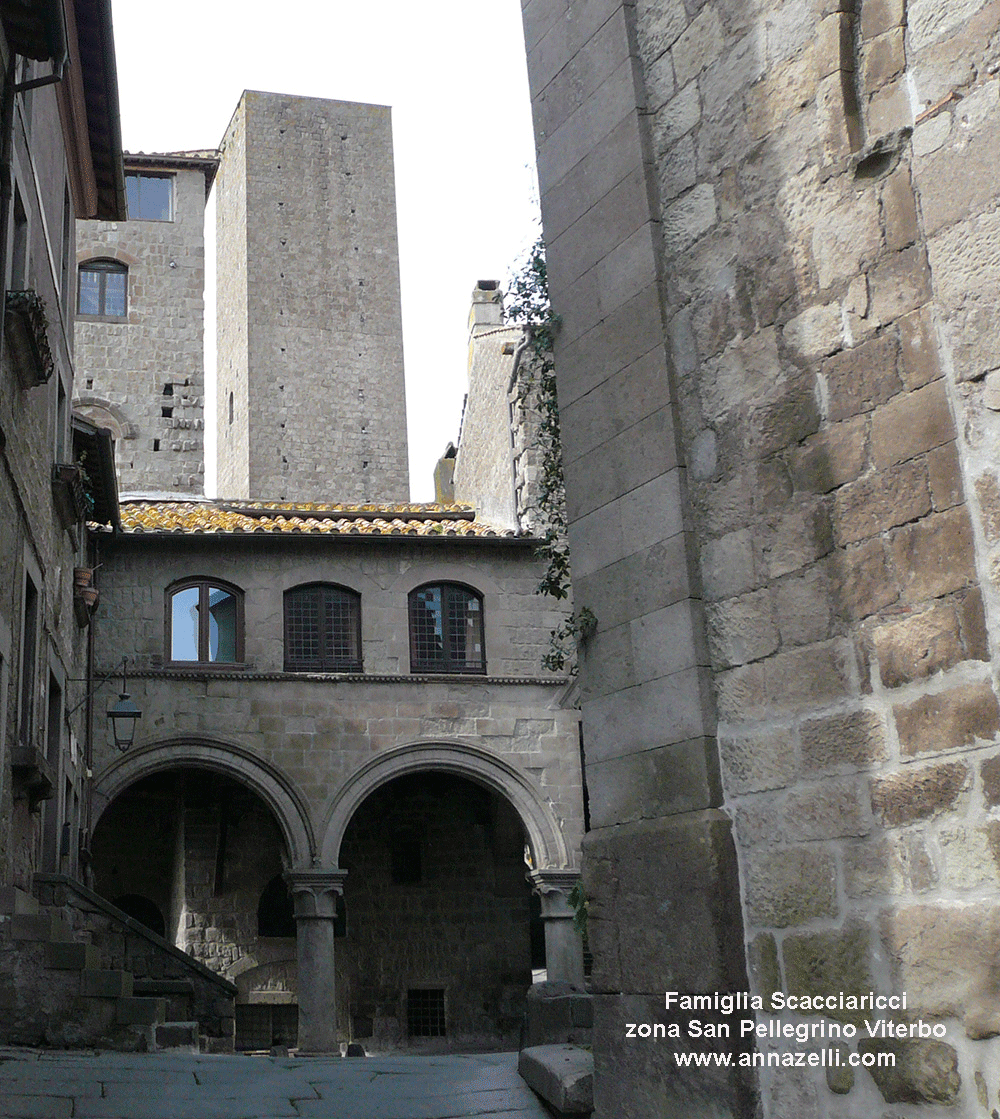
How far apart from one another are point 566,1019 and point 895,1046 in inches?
205

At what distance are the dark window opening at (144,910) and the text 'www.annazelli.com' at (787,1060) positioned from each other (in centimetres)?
1656

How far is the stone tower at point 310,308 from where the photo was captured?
103ft

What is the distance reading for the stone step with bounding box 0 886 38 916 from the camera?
360 inches

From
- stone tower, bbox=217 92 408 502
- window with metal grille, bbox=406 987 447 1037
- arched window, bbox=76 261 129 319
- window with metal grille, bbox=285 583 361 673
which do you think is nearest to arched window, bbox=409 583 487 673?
window with metal grille, bbox=285 583 361 673

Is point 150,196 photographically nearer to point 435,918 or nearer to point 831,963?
point 435,918

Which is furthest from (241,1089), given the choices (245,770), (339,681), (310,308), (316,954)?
(310,308)

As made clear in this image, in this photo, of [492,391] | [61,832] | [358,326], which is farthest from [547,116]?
[358,326]

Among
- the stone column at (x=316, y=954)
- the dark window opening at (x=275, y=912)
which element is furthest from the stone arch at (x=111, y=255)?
the stone column at (x=316, y=954)

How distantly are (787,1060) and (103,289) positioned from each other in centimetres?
2818

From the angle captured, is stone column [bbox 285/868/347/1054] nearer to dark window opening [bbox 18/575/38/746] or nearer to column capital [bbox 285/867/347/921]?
column capital [bbox 285/867/347/921]

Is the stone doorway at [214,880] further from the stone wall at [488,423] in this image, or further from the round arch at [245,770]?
the stone wall at [488,423]

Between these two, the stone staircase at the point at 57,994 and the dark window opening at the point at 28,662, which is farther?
the dark window opening at the point at 28,662

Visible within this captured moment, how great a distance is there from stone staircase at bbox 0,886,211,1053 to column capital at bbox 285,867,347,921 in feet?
23.8

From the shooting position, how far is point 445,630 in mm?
18625
